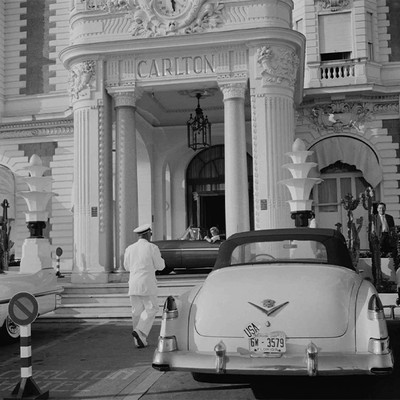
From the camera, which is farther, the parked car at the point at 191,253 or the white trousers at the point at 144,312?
the parked car at the point at 191,253

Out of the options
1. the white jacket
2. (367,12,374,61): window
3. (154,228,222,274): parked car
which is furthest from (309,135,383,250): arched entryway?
the white jacket

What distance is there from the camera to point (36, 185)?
1483 cm

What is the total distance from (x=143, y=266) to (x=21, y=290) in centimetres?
191

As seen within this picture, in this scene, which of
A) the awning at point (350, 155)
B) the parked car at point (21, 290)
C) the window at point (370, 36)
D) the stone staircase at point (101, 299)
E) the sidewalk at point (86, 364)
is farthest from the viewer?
the window at point (370, 36)

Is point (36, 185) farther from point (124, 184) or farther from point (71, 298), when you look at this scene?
point (71, 298)

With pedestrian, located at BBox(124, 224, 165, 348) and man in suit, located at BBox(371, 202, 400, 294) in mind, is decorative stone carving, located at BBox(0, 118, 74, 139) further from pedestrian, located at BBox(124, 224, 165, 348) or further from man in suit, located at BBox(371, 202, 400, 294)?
pedestrian, located at BBox(124, 224, 165, 348)

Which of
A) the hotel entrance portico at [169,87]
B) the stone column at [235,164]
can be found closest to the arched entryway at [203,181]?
the hotel entrance portico at [169,87]

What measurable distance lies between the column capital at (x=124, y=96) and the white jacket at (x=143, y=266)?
7.64 meters

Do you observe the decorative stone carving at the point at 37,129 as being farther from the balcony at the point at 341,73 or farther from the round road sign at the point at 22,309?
the round road sign at the point at 22,309

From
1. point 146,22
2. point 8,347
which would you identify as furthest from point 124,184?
point 8,347

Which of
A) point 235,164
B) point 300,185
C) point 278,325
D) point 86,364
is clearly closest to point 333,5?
point 235,164

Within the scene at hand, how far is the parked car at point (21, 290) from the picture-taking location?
27.4 ft

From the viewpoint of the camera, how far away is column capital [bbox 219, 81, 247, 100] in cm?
1528

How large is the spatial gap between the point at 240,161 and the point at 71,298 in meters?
5.58
